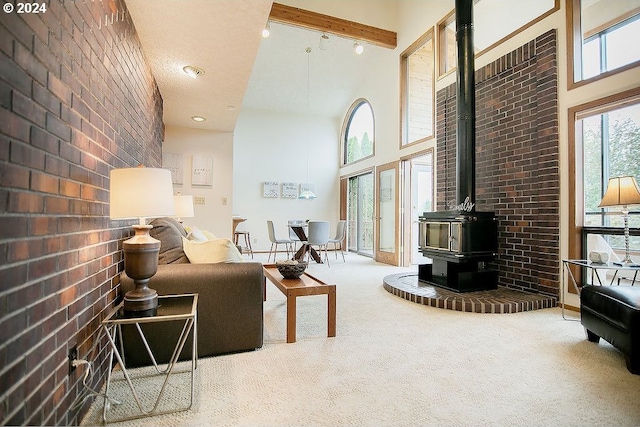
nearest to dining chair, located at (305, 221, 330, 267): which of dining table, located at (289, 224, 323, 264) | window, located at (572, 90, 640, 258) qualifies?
dining table, located at (289, 224, 323, 264)

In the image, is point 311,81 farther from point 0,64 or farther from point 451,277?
point 0,64

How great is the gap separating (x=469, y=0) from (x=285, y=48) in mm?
3511

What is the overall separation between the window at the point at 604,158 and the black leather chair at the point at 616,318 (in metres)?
1.01

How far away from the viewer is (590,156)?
3.07m

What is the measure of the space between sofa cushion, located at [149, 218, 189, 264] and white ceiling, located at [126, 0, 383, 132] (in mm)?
1440

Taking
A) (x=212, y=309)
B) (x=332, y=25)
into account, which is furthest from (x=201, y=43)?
(x=332, y=25)

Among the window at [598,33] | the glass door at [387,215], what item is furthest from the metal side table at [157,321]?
the glass door at [387,215]

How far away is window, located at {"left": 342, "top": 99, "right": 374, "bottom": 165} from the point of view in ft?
23.5

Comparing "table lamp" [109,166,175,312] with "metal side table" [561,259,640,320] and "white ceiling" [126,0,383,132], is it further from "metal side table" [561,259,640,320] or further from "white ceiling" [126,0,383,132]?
"metal side table" [561,259,640,320]

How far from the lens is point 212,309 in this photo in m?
2.01

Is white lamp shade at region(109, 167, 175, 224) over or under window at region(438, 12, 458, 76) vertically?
under

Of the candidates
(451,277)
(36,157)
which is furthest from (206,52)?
(451,277)

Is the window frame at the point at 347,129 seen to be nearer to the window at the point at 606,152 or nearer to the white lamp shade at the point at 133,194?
the window at the point at 606,152

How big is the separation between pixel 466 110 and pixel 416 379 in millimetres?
2921
